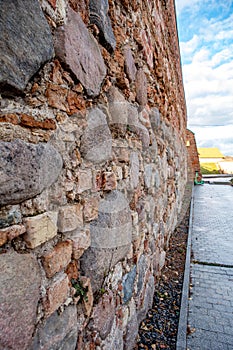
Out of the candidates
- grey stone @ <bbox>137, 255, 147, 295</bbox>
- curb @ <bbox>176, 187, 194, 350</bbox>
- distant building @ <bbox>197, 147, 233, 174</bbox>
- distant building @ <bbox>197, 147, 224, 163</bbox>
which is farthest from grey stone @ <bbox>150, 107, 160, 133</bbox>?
distant building @ <bbox>197, 147, 224, 163</bbox>

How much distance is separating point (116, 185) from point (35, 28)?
34.5 inches

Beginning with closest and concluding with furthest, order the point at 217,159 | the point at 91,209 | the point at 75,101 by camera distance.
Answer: the point at 75,101 → the point at 91,209 → the point at 217,159

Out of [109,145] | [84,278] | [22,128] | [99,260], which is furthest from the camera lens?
[109,145]

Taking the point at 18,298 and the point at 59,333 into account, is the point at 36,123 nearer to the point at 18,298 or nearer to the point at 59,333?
the point at 18,298

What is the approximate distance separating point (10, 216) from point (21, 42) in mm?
520

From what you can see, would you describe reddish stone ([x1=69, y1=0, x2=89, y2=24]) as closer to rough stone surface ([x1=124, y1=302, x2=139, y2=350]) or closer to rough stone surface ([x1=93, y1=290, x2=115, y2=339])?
rough stone surface ([x1=93, y1=290, x2=115, y2=339])

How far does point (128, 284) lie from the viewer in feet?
5.24

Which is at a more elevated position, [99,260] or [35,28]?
[35,28]

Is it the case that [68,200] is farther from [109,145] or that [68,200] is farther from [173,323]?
[173,323]

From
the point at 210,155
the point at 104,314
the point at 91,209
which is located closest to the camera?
the point at 91,209

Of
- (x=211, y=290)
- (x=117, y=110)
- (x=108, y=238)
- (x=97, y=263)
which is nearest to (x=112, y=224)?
(x=108, y=238)

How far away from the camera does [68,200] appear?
3.23 ft

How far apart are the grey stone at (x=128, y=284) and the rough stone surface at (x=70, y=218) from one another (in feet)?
2.38

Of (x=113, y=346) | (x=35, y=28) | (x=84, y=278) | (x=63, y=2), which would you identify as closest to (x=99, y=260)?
(x=84, y=278)
